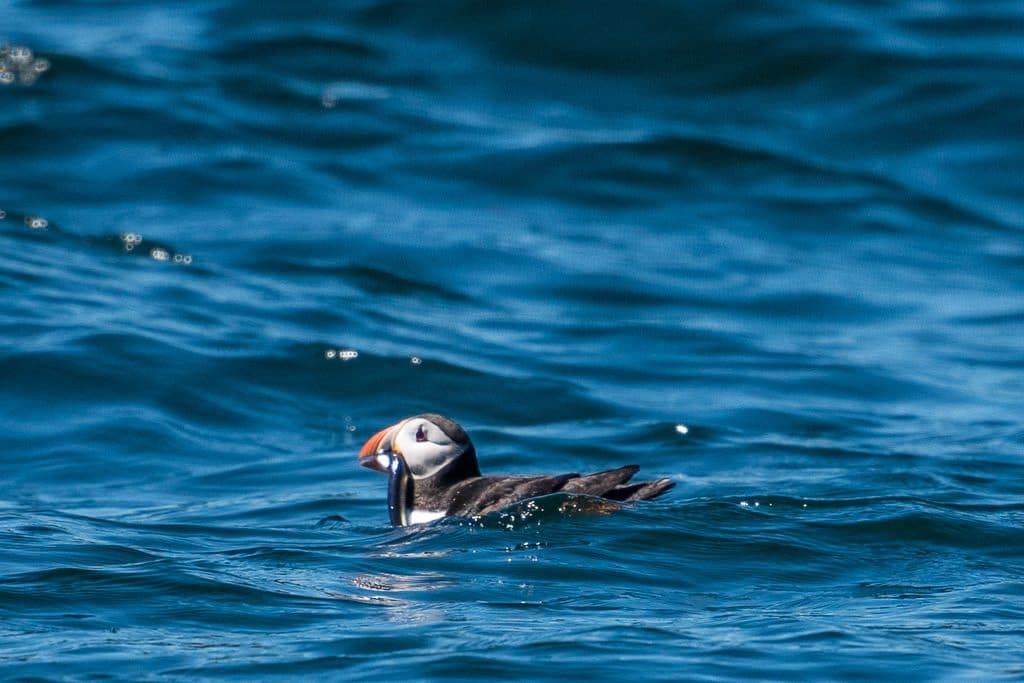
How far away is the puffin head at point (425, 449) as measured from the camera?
845 centimetres

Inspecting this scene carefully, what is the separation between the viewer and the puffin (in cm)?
798

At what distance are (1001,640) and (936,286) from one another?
381 inches

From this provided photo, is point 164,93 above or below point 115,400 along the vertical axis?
above

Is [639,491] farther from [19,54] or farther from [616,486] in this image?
[19,54]

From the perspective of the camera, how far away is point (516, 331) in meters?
13.7

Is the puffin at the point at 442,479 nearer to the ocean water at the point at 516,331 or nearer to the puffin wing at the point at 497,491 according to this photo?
the puffin wing at the point at 497,491

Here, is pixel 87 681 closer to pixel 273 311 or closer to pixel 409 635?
pixel 409 635

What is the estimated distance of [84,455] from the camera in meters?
10.4

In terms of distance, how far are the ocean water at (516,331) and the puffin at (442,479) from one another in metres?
0.15

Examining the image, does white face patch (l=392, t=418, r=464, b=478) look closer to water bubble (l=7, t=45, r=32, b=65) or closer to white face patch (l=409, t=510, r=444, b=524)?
white face patch (l=409, t=510, r=444, b=524)

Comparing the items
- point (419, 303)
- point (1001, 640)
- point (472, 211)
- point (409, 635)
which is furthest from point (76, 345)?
point (1001, 640)

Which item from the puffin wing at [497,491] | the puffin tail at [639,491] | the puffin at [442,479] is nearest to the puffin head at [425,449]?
the puffin at [442,479]

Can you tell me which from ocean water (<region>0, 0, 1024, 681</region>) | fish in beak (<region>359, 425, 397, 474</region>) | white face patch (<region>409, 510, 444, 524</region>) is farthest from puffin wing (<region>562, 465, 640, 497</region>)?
fish in beak (<region>359, 425, 397, 474</region>)

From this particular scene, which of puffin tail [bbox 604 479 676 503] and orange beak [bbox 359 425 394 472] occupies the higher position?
orange beak [bbox 359 425 394 472]
